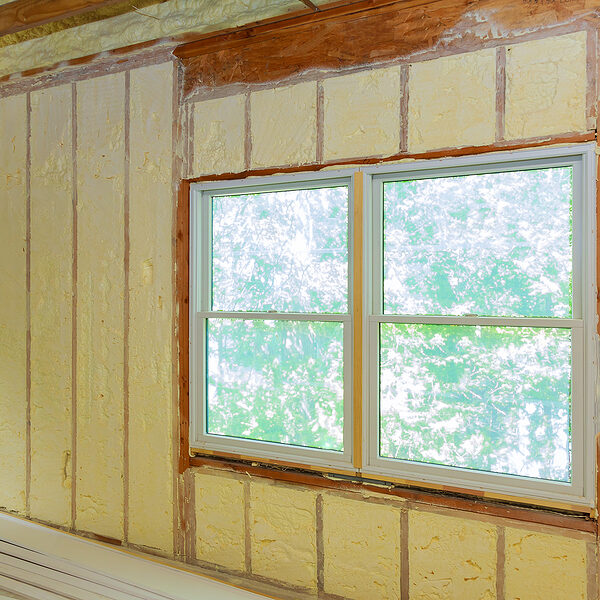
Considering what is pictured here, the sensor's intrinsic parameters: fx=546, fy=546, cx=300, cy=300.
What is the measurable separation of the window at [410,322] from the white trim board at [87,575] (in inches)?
24.4

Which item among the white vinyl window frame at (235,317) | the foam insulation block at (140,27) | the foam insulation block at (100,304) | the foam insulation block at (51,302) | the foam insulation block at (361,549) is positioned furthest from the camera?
the foam insulation block at (51,302)

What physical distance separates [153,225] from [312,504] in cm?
159

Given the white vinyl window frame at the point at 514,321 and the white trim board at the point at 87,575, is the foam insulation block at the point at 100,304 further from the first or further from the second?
the white vinyl window frame at the point at 514,321

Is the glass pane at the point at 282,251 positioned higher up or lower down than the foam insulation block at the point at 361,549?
higher up

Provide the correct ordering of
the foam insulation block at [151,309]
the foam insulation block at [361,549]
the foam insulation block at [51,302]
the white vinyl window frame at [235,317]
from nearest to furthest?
the foam insulation block at [361,549], the white vinyl window frame at [235,317], the foam insulation block at [151,309], the foam insulation block at [51,302]

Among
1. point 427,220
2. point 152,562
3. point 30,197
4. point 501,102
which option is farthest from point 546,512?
point 30,197

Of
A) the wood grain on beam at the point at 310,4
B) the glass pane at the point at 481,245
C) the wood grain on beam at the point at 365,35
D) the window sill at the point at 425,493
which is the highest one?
the wood grain on beam at the point at 310,4

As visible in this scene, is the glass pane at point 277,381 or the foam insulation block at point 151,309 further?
the foam insulation block at point 151,309

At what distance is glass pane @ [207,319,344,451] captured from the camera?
97.3 inches

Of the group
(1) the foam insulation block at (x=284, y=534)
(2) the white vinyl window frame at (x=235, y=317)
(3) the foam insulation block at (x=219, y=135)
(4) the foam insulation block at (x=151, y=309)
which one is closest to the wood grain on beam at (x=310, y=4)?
(3) the foam insulation block at (x=219, y=135)

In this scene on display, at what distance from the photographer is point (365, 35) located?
2348 millimetres

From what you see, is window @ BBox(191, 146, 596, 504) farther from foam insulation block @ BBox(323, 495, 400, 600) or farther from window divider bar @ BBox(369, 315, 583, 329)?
foam insulation block @ BBox(323, 495, 400, 600)

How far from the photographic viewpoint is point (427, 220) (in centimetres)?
228

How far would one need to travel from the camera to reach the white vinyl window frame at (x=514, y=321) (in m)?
1.98
